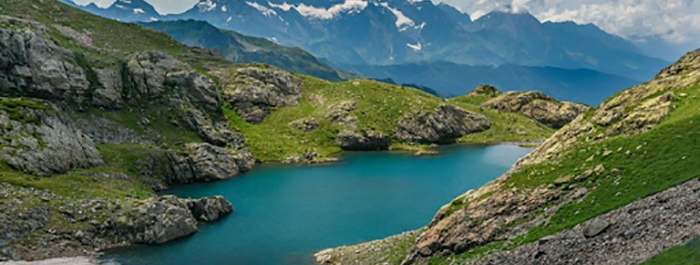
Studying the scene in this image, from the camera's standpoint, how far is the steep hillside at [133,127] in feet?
212

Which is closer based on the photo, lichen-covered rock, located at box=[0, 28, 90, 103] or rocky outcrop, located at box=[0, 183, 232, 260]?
rocky outcrop, located at box=[0, 183, 232, 260]

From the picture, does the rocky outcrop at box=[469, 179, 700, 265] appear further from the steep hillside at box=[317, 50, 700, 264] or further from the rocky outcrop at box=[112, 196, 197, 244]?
the rocky outcrop at box=[112, 196, 197, 244]

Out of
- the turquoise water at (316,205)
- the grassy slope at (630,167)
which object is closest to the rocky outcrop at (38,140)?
the turquoise water at (316,205)

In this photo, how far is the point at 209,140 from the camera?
445 feet

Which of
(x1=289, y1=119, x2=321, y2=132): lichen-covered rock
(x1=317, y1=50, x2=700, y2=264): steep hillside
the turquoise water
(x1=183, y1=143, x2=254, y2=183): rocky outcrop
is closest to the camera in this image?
(x1=317, y1=50, x2=700, y2=264): steep hillside

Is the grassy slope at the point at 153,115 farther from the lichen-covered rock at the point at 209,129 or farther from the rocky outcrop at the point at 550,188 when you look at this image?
the rocky outcrop at the point at 550,188

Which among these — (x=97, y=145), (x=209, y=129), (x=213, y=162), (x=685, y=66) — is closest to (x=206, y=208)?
(x=213, y=162)

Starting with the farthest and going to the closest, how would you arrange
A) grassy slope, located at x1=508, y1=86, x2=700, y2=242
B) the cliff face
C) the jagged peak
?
1. the cliff face
2. the jagged peak
3. grassy slope, located at x1=508, y1=86, x2=700, y2=242

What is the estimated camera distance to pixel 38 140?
75625mm

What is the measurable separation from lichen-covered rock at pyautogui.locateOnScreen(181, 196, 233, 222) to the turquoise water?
6.34 ft

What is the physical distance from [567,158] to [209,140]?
10965 cm

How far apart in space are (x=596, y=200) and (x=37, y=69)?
119 meters

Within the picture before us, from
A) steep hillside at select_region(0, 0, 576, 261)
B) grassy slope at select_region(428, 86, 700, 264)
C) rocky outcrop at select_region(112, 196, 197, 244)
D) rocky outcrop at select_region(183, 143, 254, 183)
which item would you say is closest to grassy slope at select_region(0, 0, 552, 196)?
steep hillside at select_region(0, 0, 576, 261)

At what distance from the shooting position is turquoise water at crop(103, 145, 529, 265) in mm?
62938
